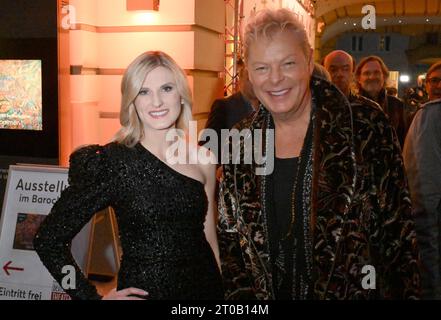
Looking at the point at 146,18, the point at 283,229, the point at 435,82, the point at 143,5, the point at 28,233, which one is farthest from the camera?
the point at 146,18

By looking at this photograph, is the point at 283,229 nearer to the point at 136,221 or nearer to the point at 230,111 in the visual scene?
the point at 136,221

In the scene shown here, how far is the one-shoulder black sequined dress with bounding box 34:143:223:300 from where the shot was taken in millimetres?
1864

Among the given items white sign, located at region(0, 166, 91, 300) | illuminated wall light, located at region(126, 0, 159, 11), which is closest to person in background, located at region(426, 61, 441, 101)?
illuminated wall light, located at region(126, 0, 159, 11)

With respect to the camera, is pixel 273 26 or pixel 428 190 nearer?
pixel 273 26

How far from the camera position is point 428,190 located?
2078mm

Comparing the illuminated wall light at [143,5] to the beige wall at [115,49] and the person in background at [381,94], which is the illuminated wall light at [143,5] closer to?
the beige wall at [115,49]

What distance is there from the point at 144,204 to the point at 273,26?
0.83 m

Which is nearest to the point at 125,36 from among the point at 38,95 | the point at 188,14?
the point at 188,14

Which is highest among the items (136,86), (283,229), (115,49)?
(115,49)

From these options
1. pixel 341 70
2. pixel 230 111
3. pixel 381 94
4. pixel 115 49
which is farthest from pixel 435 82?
pixel 115 49

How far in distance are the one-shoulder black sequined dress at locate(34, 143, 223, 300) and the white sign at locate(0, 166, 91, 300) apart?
146cm

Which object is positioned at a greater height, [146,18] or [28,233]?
[146,18]

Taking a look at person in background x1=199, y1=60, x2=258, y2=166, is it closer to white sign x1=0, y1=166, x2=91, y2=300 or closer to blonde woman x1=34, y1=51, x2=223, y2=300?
white sign x1=0, y1=166, x2=91, y2=300

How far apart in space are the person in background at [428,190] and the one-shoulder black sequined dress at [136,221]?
37.3 inches
